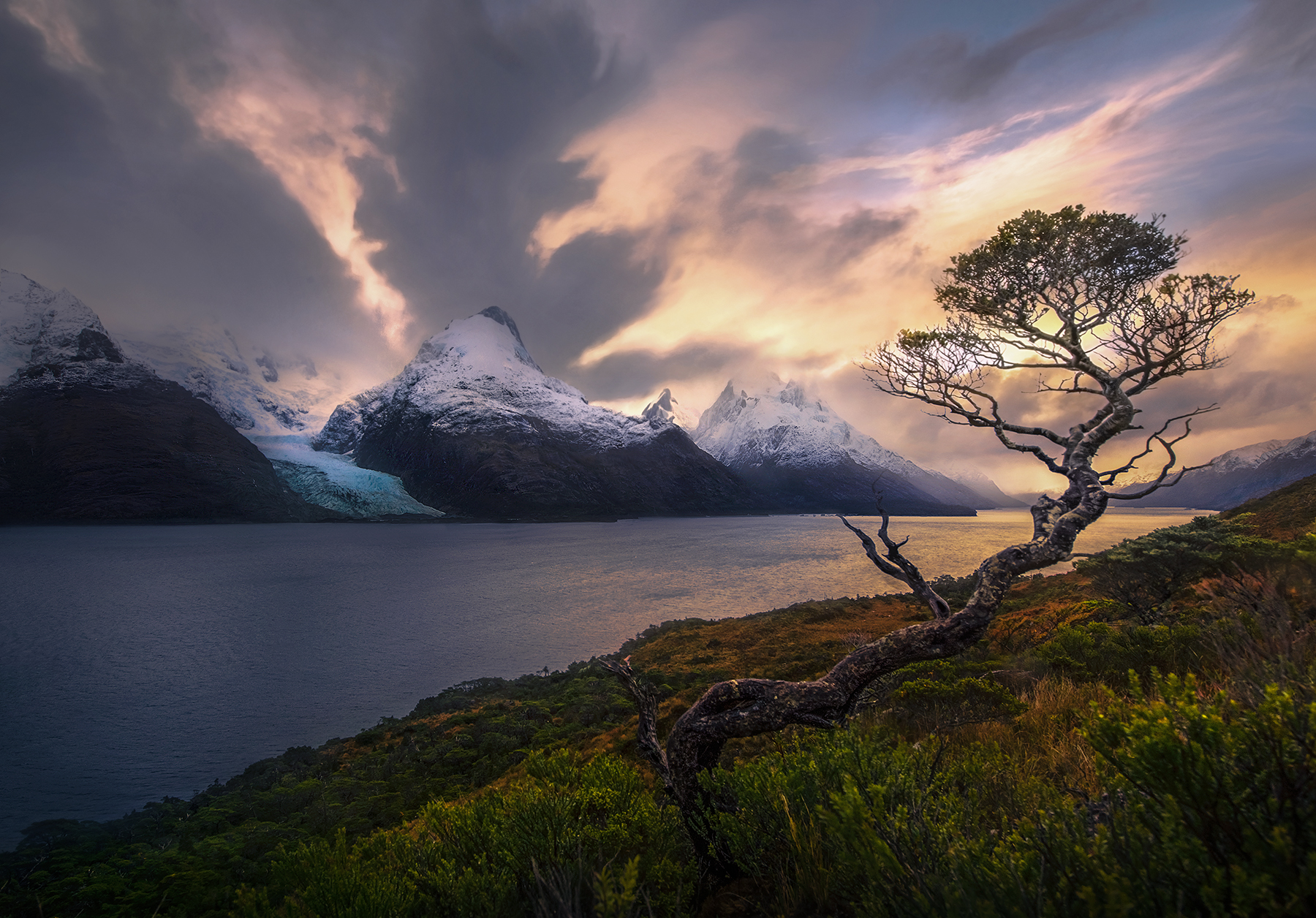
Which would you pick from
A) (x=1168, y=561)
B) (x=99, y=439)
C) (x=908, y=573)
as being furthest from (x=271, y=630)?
(x=99, y=439)

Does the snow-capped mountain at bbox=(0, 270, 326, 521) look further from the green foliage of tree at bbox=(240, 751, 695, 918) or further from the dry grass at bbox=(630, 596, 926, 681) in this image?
the green foliage of tree at bbox=(240, 751, 695, 918)

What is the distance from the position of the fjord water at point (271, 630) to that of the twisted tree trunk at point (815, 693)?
17175 mm

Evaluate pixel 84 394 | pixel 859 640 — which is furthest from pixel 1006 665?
pixel 84 394

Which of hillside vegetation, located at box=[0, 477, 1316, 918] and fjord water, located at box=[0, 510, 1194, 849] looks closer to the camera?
hillside vegetation, located at box=[0, 477, 1316, 918]

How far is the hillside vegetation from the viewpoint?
187cm

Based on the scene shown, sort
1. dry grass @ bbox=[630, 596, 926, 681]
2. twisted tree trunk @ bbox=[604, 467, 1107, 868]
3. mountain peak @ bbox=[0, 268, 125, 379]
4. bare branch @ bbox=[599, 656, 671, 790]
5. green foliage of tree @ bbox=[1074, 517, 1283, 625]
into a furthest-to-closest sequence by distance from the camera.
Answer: mountain peak @ bbox=[0, 268, 125, 379]
dry grass @ bbox=[630, 596, 926, 681]
green foliage of tree @ bbox=[1074, 517, 1283, 625]
bare branch @ bbox=[599, 656, 671, 790]
twisted tree trunk @ bbox=[604, 467, 1107, 868]

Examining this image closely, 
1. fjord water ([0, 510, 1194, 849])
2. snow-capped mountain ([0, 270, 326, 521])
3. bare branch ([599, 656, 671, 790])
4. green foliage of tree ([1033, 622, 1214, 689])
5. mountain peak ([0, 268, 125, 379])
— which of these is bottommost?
fjord water ([0, 510, 1194, 849])

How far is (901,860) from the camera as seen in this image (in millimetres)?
2346

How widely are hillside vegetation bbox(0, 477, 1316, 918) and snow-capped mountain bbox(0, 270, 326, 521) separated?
160m

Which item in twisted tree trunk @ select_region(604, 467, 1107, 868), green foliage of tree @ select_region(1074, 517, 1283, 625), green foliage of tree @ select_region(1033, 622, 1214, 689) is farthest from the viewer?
green foliage of tree @ select_region(1074, 517, 1283, 625)

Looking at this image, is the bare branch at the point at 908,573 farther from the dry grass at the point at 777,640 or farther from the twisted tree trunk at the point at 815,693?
the dry grass at the point at 777,640

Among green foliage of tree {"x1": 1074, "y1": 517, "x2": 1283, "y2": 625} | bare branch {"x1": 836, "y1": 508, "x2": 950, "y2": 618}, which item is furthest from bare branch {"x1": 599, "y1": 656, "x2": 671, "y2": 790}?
green foliage of tree {"x1": 1074, "y1": 517, "x2": 1283, "y2": 625}

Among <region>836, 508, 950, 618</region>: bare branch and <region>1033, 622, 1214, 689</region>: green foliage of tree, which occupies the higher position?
<region>836, 508, 950, 618</region>: bare branch

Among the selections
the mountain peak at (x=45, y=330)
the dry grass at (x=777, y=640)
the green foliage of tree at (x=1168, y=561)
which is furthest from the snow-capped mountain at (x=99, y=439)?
the green foliage of tree at (x=1168, y=561)
